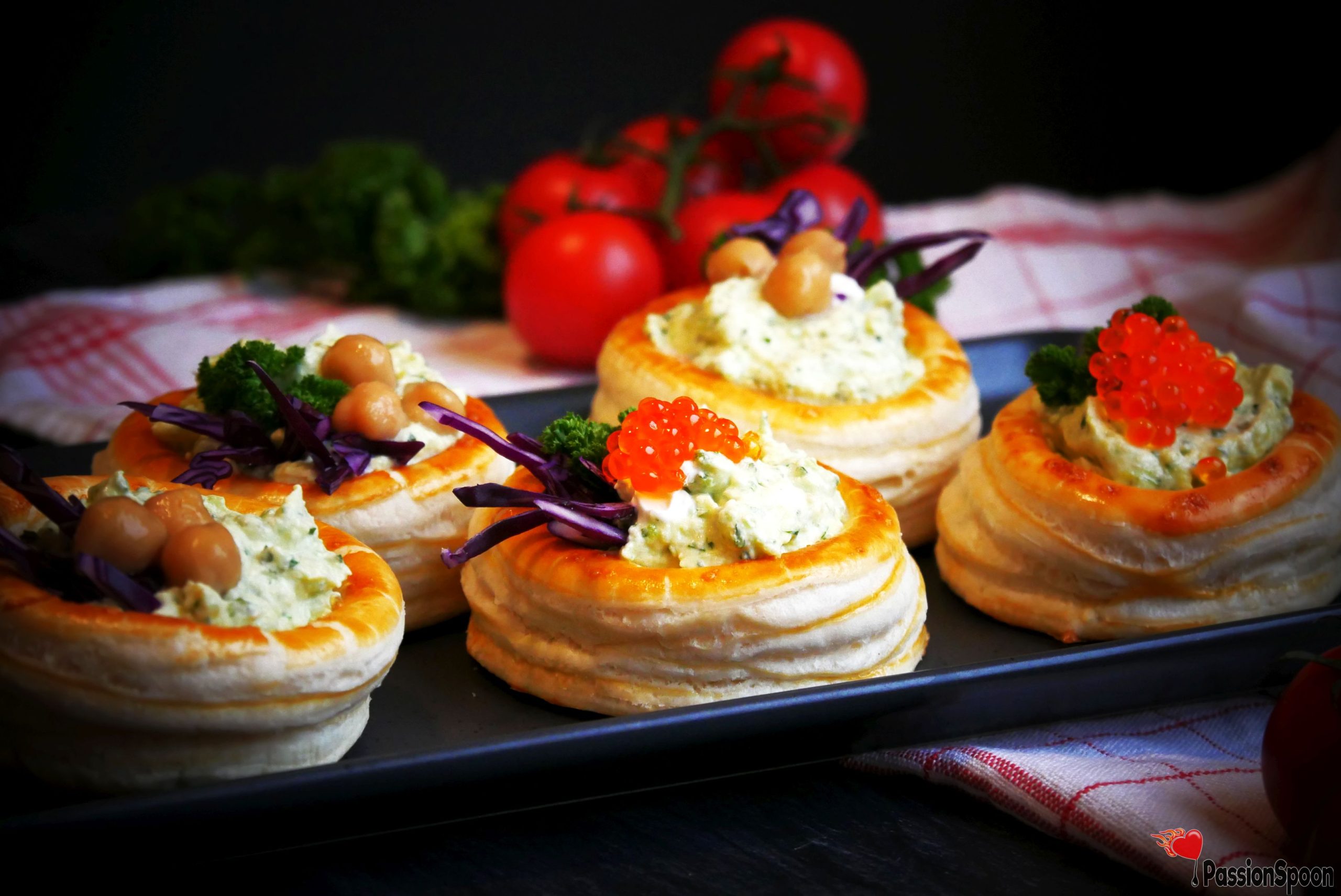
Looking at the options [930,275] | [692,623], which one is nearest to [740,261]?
[930,275]

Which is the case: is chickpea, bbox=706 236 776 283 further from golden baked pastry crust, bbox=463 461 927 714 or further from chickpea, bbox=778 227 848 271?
golden baked pastry crust, bbox=463 461 927 714

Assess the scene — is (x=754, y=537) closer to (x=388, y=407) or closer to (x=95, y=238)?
(x=388, y=407)

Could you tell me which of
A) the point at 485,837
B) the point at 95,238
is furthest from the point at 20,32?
the point at 485,837

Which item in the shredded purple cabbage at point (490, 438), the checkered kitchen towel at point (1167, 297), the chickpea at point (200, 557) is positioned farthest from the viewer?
the shredded purple cabbage at point (490, 438)

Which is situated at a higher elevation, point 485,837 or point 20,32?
point 20,32

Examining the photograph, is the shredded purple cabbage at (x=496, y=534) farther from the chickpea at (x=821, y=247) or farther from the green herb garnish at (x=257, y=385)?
the chickpea at (x=821, y=247)

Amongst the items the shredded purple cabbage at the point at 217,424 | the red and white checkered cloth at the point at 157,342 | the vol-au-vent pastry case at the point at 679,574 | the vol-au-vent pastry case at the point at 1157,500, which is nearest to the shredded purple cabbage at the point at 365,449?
the shredded purple cabbage at the point at 217,424

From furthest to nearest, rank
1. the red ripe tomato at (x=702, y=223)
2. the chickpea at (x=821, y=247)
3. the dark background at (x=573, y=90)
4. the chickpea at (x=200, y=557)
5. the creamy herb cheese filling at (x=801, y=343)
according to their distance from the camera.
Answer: the dark background at (x=573, y=90), the red ripe tomato at (x=702, y=223), the chickpea at (x=821, y=247), the creamy herb cheese filling at (x=801, y=343), the chickpea at (x=200, y=557)
